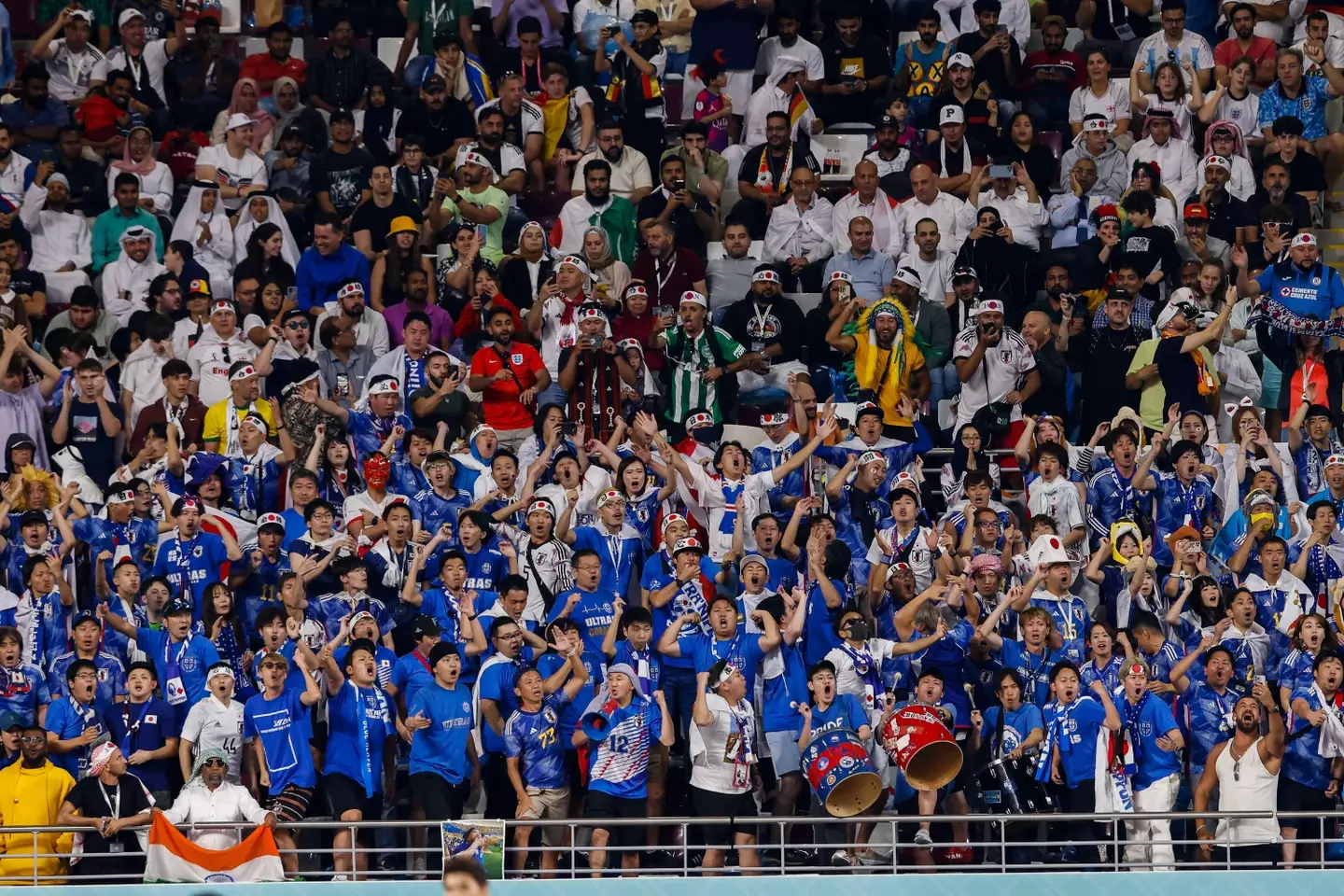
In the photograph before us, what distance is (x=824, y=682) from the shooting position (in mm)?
17531

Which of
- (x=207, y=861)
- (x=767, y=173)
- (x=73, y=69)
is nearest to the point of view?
(x=207, y=861)

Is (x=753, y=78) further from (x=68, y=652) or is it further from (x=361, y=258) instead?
(x=68, y=652)

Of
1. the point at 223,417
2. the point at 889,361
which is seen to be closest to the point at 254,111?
the point at 223,417

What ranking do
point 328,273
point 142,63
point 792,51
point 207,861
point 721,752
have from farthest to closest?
1. point 142,63
2. point 792,51
3. point 328,273
4. point 721,752
5. point 207,861

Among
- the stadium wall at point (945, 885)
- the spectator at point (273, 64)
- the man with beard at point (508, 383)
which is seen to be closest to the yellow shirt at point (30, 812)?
the stadium wall at point (945, 885)

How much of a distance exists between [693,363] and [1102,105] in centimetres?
549

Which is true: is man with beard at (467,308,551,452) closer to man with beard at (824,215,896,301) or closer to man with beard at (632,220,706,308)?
man with beard at (632,220,706,308)

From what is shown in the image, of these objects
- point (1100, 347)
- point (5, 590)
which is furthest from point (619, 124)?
point (5, 590)

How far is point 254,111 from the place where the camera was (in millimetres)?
23547

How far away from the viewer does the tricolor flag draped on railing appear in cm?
1667

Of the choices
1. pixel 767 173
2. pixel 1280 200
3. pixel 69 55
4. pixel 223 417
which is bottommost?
pixel 223 417

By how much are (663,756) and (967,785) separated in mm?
2174

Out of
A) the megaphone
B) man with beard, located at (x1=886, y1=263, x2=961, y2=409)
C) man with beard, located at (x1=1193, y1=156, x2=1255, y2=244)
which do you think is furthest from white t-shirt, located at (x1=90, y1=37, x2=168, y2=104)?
man with beard, located at (x1=1193, y1=156, x2=1255, y2=244)

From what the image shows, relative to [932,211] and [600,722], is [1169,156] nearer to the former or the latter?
[932,211]
